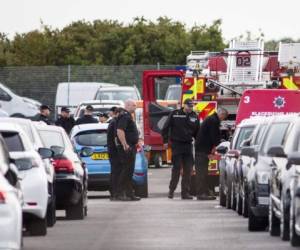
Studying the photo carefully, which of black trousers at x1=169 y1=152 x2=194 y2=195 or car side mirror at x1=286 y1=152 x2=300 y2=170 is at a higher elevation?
car side mirror at x1=286 y1=152 x2=300 y2=170

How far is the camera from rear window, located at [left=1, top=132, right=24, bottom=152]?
2166 cm

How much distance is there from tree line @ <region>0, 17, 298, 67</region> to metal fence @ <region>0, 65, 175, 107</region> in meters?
15.1

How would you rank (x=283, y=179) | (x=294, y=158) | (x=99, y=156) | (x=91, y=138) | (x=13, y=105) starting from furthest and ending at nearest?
(x=13, y=105) → (x=91, y=138) → (x=99, y=156) → (x=283, y=179) → (x=294, y=158)

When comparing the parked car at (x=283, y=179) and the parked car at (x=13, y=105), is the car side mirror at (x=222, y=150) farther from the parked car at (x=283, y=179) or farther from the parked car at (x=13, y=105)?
the parked car at (x=13, y=105)

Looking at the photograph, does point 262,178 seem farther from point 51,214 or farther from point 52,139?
point 52,139

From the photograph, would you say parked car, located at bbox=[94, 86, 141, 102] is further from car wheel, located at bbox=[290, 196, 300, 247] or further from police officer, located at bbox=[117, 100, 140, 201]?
car wheel, located at bbox=[290, 196, 300, 247]

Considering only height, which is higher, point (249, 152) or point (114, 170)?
point (249, 152)

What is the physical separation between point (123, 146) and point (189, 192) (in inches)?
96.2

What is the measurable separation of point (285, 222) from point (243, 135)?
8.54m

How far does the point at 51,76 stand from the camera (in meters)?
72.9

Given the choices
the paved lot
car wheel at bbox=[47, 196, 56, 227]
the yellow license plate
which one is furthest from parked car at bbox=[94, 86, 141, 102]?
car wheel at bbox=[47, 196, 56, 227]

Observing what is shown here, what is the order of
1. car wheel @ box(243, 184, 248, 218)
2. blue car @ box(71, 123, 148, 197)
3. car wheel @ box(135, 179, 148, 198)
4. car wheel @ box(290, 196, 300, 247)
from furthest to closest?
car wheel @ box(135, 179, 148, 198), blue car @ box(71, 123, 148, 197), car wheel @ box(243, 184, 248, 218), car wheel @ box(290, 196, 300, 247)

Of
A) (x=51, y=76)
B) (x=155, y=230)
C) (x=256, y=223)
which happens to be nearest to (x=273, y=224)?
(x=256, y=223)

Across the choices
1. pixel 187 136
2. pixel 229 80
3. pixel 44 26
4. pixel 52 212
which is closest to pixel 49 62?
pixel 44 26
